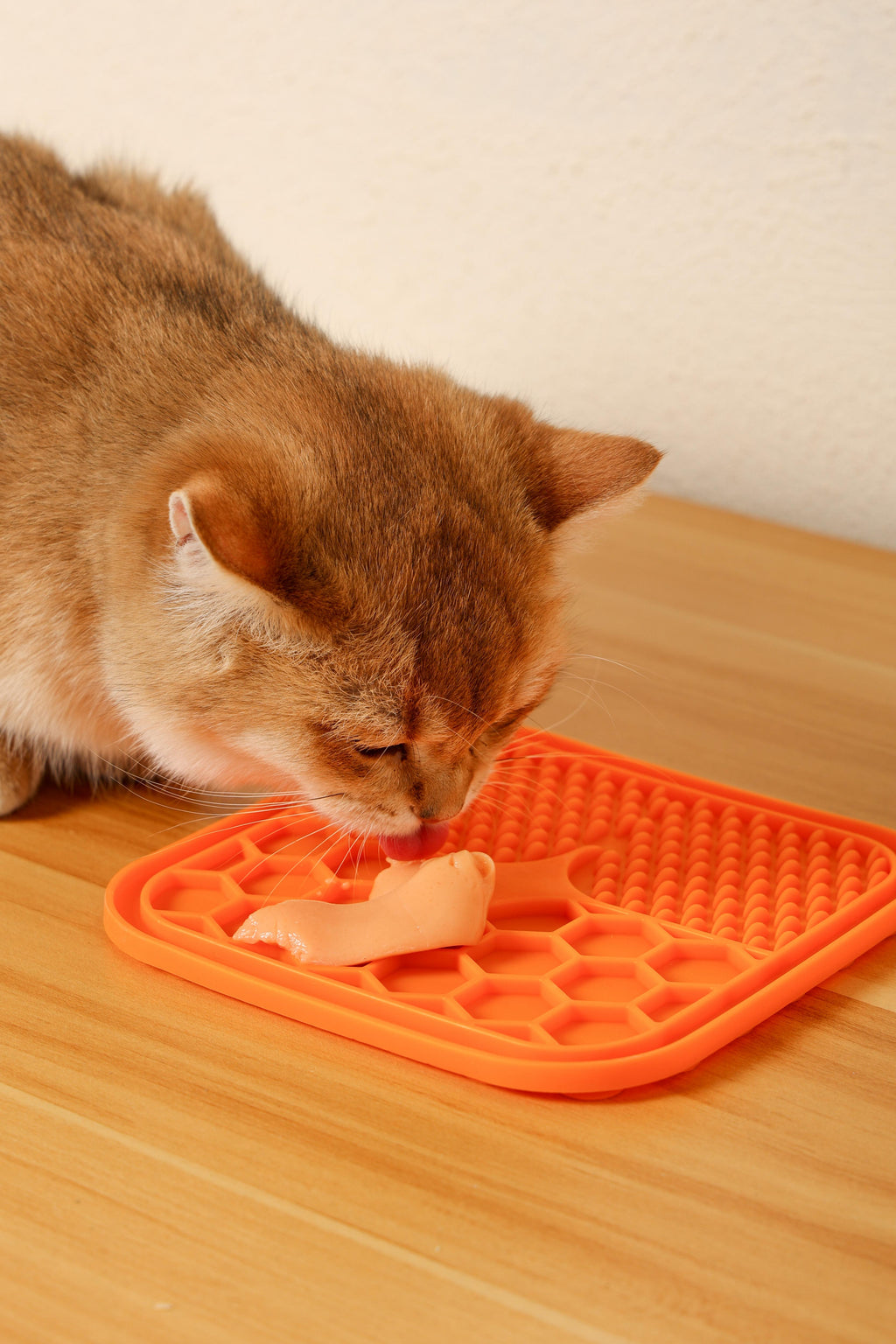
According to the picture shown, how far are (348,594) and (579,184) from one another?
→ 1274mm

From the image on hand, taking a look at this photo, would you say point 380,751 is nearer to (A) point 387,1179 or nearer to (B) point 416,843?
(B) point 416,843

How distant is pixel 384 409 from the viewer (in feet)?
3.68

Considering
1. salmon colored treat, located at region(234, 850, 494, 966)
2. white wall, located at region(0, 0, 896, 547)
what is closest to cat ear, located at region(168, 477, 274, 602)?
salmon colored treat, located at region(234, 850, 494, 966)

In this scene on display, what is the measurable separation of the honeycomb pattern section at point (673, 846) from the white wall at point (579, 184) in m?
0.91

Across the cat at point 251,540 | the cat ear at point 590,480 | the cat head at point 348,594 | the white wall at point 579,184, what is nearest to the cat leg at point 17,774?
the cat at point 251,540

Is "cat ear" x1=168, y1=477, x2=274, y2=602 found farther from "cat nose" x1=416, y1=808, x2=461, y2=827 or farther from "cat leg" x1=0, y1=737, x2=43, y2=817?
"cat leg" x1=0, y1=737, x2=43, y2=817

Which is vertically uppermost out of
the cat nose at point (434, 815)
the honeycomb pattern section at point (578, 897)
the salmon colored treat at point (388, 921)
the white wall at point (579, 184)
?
the white wall at point (579, 184)

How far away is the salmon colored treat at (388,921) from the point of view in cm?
97

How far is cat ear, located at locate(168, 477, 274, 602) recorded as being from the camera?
87 centimetres

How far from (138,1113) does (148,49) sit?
2013 mm

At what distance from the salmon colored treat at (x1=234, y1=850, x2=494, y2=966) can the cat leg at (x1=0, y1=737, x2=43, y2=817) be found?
35 centimetres

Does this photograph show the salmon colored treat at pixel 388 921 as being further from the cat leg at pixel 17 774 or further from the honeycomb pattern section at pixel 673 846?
the cat leg at pixel 17 774

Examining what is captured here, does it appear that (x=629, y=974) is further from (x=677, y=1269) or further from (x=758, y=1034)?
(x=677, y=1269)

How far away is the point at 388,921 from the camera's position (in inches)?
38.7
